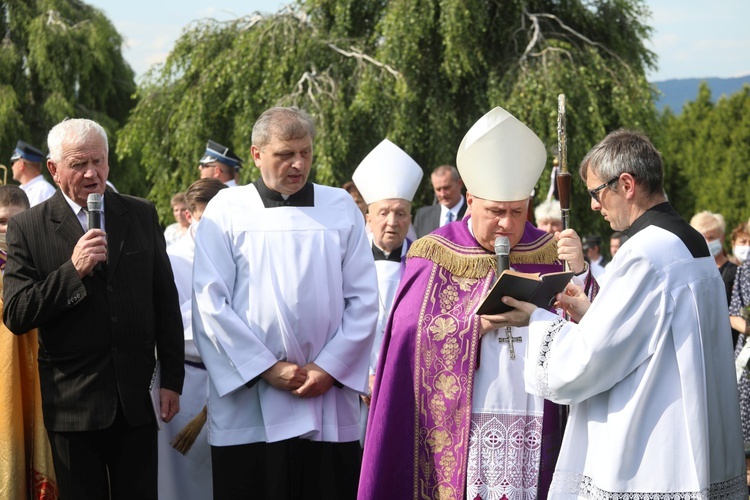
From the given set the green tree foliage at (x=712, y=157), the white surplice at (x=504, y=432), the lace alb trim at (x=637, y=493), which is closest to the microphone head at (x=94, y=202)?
the white surplice at (x=504, y=432)

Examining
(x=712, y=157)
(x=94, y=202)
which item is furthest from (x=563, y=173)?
(x=712, y=157)

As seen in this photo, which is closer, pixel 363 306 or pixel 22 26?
pixel 363 306

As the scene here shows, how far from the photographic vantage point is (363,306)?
5086 mm

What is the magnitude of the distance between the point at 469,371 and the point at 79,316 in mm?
1796

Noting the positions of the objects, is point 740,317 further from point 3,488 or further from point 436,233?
point 3,488

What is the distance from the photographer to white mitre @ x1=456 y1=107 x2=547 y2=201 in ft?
15.6

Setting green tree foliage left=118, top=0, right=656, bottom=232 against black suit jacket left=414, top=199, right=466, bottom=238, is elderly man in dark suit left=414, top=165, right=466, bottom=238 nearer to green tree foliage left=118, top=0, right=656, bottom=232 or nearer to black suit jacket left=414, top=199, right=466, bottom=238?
black suit jacket left=414, top=199, right=466, bottom=238

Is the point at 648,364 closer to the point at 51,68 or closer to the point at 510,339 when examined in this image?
the point at 510,339

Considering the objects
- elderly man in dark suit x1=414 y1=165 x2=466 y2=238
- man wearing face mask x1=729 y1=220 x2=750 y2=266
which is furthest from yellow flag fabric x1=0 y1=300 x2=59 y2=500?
man wearing face mask x1=729 y1=220 x2=750 y2=266

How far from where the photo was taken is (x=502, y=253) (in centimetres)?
431

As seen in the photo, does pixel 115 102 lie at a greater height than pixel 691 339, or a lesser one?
greater

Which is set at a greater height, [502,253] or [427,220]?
[427,220]

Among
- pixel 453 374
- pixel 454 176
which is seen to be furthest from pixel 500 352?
pixel 454 176

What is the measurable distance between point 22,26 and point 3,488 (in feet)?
66.9
